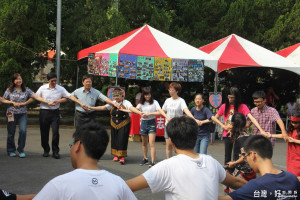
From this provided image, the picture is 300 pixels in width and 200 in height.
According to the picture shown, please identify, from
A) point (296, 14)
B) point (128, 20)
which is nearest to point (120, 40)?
point (128, 20)

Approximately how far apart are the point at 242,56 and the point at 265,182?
943 cm

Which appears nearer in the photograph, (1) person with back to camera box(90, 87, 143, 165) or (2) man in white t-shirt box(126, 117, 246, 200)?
(2) man in white t-shirt box(126, 117, 246, 200)

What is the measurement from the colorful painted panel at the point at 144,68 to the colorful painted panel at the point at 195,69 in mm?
1092

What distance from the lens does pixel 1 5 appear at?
13.5m

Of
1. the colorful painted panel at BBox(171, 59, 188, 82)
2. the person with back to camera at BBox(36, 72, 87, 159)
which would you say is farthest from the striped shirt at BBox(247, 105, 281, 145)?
the colorful painted panel at BBox(171, 59, 188, 82)

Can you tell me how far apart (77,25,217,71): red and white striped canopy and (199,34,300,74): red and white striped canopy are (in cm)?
77

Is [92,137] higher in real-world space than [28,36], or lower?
lower

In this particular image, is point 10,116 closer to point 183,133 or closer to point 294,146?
point 294,146

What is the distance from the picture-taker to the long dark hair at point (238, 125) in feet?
18.7

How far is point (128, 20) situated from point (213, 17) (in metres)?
3.36

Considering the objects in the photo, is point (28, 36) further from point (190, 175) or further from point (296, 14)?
point (190, 175)

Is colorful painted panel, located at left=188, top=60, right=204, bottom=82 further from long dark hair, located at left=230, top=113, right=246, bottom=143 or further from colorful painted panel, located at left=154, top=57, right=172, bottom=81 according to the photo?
long dark hair, located at left=230, top=113, right=246, bottom=143

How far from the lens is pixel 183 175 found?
8.83ft

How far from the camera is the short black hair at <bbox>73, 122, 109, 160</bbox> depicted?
2.39 meters
